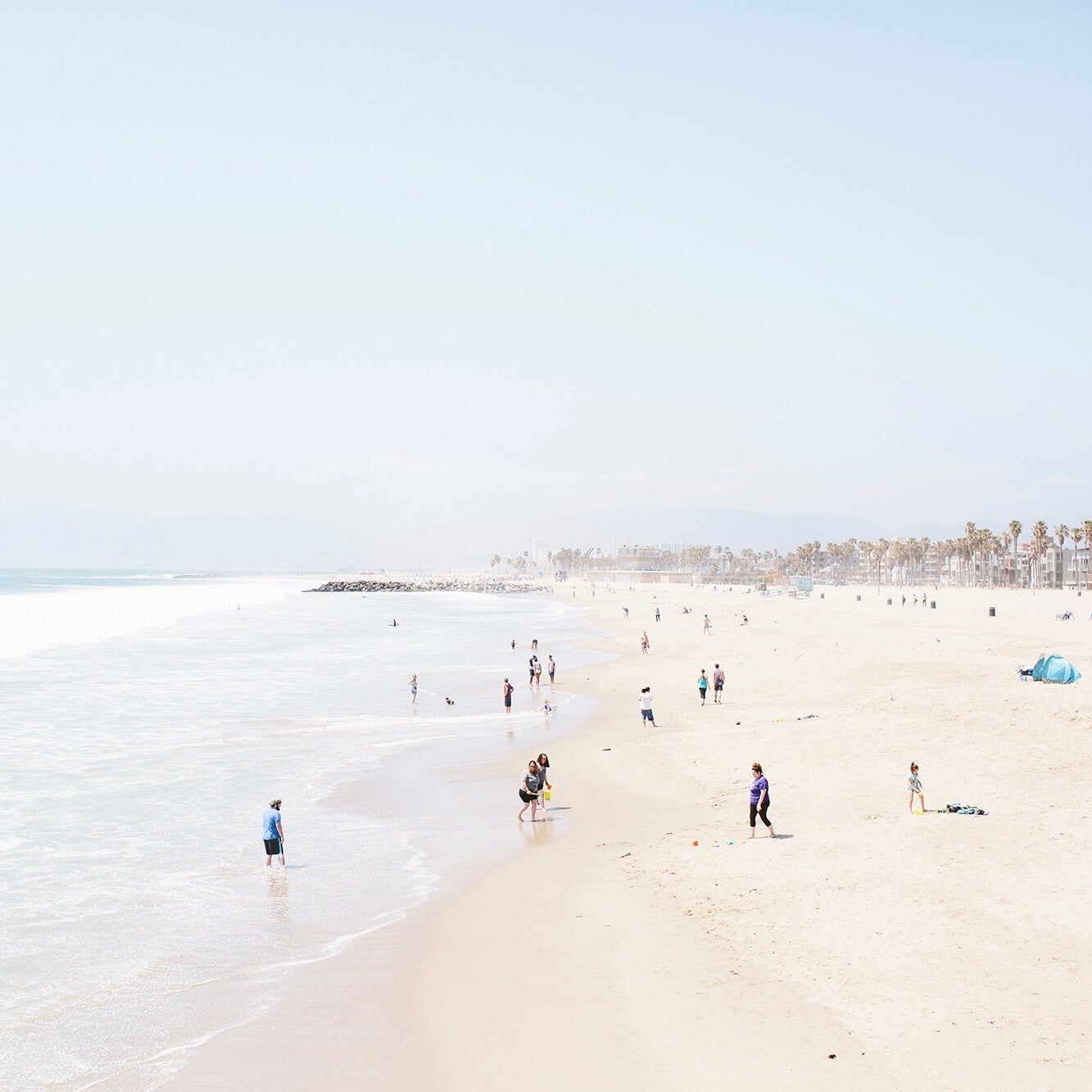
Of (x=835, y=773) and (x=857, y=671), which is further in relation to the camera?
(x=857, y=671)

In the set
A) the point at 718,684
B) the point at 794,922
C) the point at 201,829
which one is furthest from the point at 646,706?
the point at 794,922

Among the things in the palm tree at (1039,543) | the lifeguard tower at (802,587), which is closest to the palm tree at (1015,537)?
the palm tree at (1039,543)

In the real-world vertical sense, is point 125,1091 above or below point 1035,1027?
below

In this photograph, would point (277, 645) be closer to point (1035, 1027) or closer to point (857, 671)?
point (857, 671)

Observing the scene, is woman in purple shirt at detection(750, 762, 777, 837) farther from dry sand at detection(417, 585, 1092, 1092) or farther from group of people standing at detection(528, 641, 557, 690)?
group of people standing at detection(528, 641, 557, 690)

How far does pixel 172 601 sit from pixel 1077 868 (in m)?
130

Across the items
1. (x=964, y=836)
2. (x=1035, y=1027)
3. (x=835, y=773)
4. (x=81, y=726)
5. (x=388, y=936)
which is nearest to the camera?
(x=1035, y=1027)

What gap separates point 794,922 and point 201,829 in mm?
11274

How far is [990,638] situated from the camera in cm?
5069

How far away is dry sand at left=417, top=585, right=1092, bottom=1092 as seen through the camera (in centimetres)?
866

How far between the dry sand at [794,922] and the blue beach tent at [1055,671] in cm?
367

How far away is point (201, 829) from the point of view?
1809 cm

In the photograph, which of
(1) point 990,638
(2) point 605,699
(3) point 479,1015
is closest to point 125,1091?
(3) point 479,1015

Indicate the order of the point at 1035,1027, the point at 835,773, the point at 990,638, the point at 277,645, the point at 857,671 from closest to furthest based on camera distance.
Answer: the point at 1035,1027
the point at 835,773
the point at 857,671
the point at 990,638
the point at 277,645
